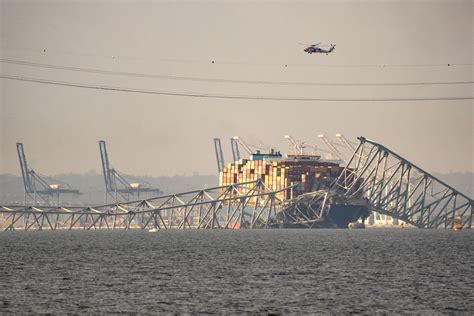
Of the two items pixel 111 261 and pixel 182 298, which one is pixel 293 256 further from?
pixel 182 298

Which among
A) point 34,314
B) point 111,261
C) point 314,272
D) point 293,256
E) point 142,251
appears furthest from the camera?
point 142,251

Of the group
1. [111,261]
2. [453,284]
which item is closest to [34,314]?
[453,284]

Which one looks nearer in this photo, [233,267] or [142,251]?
[233,267]

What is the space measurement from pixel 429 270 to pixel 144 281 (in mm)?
36009

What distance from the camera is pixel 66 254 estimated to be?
159625 millimetres

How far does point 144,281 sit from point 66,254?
2249 inches

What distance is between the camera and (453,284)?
103 meters

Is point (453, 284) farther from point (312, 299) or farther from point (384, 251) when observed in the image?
point (384, 251)

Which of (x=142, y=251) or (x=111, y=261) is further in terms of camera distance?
(x=142, y=251)

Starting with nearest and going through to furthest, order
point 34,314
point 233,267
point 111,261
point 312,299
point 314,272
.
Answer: point 34,314 → point 312,299 → point 314,272 → point 233,267 → point 111,261

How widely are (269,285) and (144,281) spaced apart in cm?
1303

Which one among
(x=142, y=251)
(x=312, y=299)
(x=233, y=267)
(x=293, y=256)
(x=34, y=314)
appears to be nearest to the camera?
(x=34, y=314)

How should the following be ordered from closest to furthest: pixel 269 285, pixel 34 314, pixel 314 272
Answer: pixel 34 314, pixel 269 285, pixel 314 272

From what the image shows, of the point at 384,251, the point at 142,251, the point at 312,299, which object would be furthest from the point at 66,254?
the point at 312,299
